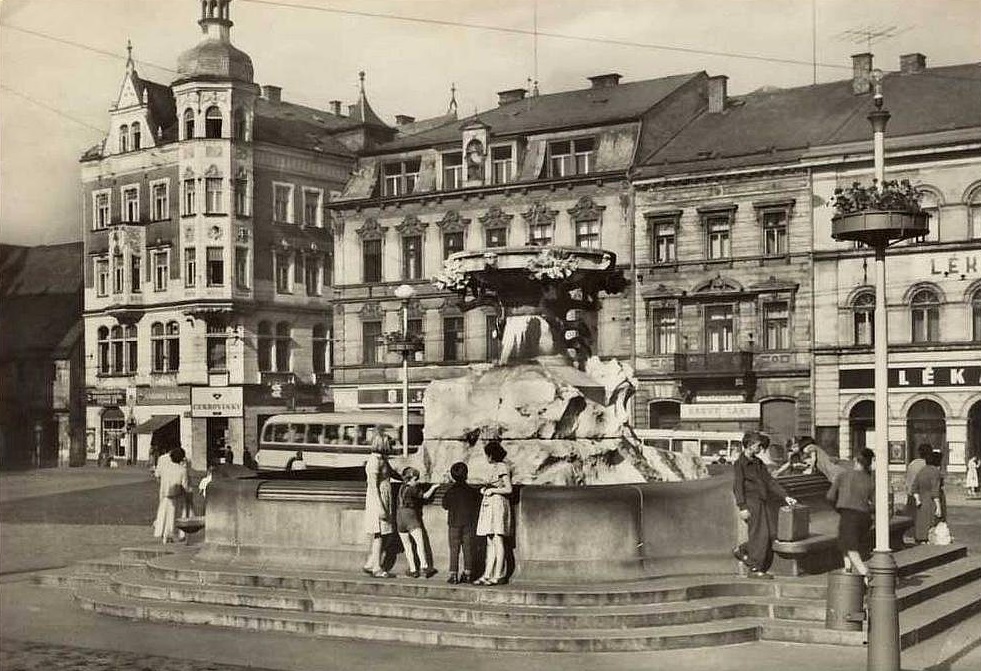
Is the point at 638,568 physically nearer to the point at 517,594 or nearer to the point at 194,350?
the point at 517,594

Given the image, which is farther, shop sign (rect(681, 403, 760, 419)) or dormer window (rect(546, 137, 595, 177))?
dormer window (rect(546, 137, 595, 177))

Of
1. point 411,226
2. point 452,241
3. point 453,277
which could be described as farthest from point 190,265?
point 453,277

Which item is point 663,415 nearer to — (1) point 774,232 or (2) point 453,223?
(1) point 774,232

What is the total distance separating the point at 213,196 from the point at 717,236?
19.9m

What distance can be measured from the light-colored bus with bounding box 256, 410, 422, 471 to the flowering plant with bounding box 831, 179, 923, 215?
94.7 feet

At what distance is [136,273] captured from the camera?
54.7 meters

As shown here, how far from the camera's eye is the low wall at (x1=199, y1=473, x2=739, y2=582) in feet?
46.4

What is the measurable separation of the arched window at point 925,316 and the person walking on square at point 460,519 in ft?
101

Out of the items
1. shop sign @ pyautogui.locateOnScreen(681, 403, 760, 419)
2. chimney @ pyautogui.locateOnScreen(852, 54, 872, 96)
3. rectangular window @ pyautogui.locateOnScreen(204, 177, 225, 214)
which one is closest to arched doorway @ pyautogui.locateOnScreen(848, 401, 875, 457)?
shop sign @ pyautogui.locateOnScreen(681, 403, 760, 419)

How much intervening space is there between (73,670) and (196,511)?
16702 mm

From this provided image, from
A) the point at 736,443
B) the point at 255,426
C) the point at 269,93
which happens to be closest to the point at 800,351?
the point at 736,443

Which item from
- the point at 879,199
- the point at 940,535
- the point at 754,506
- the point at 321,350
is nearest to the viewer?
the point at 879,199

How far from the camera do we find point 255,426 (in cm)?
5322

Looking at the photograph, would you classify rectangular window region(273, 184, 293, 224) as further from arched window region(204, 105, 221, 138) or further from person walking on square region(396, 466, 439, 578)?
person walking on square region(396, 466, 439, 578)
